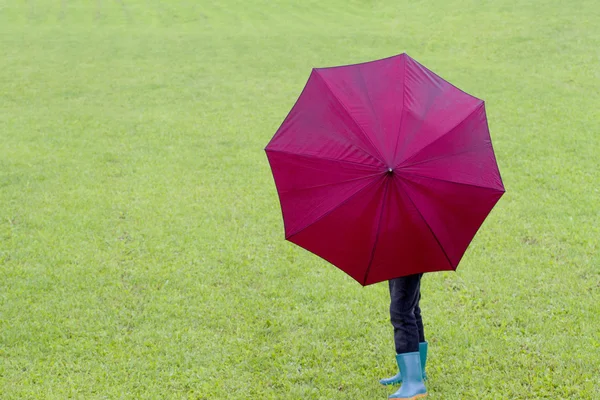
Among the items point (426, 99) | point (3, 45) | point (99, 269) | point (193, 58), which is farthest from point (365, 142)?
point (3, 45)

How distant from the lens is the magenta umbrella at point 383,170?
4.11 metres

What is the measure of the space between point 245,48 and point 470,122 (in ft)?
54.1

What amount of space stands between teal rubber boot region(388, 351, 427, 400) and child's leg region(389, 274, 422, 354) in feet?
0.16

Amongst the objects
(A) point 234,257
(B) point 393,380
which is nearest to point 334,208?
(B) point 393,380

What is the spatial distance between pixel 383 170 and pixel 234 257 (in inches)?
155

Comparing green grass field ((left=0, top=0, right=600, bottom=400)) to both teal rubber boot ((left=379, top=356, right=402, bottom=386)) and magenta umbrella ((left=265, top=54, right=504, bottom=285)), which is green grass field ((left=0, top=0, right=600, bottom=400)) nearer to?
teal rubber boot ((left=379, top=356, right=402, bottom=386))

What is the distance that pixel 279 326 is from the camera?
6.25 metres

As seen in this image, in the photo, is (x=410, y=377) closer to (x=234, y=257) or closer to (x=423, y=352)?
(x=423, y=352)

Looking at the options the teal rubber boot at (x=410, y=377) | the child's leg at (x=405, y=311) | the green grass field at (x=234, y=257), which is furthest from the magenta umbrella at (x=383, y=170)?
the green grass field at (x=234, y=257)

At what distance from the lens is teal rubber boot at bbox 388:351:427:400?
4914mm

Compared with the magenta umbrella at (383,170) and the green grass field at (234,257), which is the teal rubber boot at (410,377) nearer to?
the green grass field at (234,257)

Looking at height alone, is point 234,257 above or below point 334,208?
below

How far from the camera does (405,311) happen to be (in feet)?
15.8

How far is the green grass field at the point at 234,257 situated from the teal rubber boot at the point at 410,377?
266 mm
